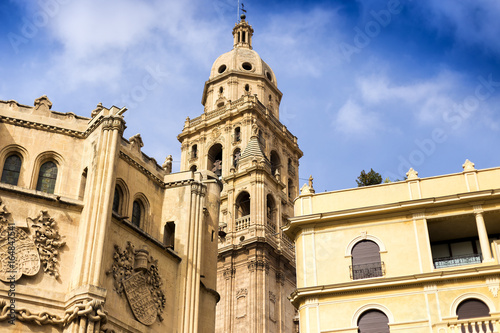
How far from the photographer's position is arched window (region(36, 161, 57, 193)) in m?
33.3

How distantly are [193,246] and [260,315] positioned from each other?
20.0m

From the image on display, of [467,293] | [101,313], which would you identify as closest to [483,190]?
[467,293]

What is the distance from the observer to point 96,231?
29.4m

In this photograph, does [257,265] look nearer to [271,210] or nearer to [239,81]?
[271,210]

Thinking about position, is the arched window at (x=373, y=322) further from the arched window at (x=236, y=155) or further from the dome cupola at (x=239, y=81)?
the dome cupola at (x=239, y=81)

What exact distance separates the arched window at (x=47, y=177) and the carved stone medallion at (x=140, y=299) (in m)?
5.96

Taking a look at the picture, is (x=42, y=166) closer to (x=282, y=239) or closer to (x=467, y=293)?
(x=467, y=293)

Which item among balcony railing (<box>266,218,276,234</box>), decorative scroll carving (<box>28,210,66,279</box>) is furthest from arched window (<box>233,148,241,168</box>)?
decorative scroll carving (<box>28,210,66,279</box>)

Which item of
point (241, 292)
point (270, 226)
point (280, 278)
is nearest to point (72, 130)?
point (241, 292)

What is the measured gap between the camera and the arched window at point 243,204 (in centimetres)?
6166

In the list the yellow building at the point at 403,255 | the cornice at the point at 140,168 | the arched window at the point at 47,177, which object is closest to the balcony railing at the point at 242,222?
the cornice at the point at 140,168

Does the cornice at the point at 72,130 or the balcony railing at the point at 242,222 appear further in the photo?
the balcony railing at the point at 242,222

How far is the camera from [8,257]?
2819 cm

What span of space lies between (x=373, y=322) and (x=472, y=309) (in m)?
3.85
